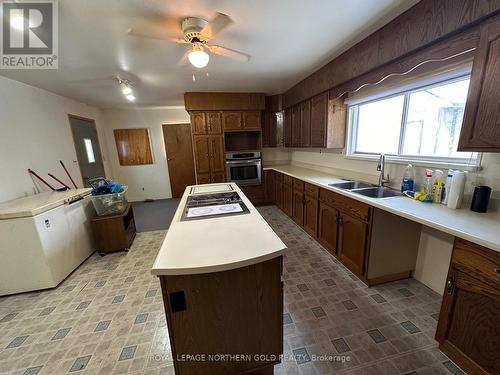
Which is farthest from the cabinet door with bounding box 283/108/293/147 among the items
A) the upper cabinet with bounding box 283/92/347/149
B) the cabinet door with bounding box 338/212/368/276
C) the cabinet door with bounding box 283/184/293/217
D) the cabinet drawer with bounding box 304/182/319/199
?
the cabinet door with bounding box 338/212/368/276

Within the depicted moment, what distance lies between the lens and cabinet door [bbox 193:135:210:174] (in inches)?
157

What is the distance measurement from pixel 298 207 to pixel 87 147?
14.6ft

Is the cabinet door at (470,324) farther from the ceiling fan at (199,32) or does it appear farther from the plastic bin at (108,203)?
the plastic bin at (108,203)

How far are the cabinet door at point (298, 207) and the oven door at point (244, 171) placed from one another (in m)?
1.16

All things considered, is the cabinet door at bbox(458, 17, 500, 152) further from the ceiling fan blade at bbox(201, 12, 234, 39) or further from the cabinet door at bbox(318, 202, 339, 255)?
the ceiling fan blade at bbox(201, 12, 234, 39)

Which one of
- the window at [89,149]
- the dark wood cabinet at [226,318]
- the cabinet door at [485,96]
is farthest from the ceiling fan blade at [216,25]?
the window at [89,149]

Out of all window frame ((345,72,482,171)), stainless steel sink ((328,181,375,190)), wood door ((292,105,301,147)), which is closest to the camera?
window frame ((345,72,482,171))

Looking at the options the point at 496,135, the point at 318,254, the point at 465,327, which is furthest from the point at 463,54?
the point at 318,254

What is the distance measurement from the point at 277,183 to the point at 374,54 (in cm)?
272

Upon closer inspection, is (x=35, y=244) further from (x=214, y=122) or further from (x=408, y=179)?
(x=408, y=179)

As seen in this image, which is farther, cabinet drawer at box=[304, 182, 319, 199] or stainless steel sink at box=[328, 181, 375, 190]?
cabinet drawer at box=[304, 182, 319, 199]

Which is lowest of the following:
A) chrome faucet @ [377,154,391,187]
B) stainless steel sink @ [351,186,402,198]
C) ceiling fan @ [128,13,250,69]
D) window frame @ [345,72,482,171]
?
stainless steel sink @ [351,186,402,198]

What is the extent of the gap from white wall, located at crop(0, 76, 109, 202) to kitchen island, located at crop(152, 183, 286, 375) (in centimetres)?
276

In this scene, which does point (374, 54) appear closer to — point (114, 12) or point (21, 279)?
point (114, 12)
